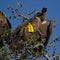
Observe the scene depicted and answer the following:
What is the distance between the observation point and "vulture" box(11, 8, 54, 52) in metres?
9.81

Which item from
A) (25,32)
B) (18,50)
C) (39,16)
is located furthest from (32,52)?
(39,16)

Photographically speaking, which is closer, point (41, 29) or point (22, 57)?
point (22, 57)

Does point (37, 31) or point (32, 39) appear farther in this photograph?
point (37, 31)

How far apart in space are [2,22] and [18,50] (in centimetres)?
179

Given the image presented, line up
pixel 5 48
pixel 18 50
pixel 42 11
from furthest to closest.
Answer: pixel 42 11 < pixel 18 50 < pixel 5 48

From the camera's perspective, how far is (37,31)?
10281 millimetres

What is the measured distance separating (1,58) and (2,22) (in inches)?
88.3

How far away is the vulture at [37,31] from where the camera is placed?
386 inches

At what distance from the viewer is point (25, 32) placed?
10117 millimetres

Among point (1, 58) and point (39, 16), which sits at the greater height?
point (39, 16)

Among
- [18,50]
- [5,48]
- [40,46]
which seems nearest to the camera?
[5,48]

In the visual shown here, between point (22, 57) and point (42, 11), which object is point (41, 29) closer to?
point (42, 11)

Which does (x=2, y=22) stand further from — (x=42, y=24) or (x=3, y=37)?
(x=3, y=37)

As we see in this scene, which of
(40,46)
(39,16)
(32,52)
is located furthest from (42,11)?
(32,52)
